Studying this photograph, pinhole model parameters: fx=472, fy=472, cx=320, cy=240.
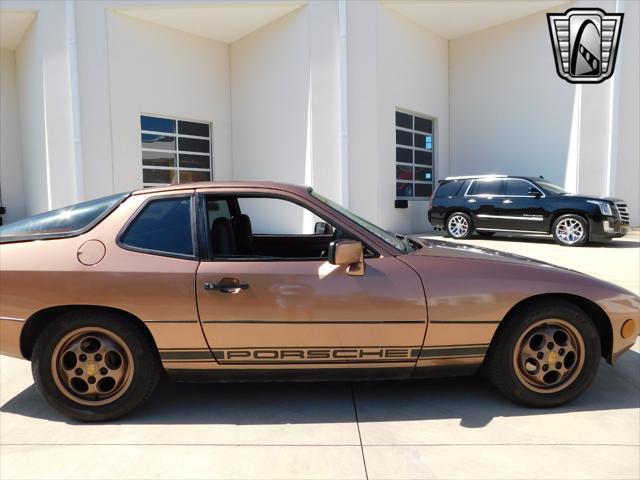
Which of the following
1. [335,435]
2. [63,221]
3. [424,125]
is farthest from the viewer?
[424,125]

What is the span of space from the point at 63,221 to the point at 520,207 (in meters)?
10.0

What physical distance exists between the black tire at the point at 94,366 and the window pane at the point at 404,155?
1176 cm

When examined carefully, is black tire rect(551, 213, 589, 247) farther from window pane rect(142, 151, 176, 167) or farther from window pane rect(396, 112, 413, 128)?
window pane rect(142, 151, 176, 167)

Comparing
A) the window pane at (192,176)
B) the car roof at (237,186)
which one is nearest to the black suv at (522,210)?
the window pane at (192,176)

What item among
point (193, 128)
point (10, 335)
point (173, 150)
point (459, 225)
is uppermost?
point (193, 128)

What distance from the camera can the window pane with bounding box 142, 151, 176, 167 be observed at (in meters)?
12.7

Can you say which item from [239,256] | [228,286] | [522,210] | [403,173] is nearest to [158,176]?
[403,173]

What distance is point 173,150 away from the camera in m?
13.2

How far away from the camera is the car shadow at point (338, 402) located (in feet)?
9.70

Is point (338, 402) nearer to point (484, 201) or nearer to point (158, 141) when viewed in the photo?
Answer: point (484, 201)

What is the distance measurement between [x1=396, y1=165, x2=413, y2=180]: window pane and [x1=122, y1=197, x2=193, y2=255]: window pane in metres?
11.3

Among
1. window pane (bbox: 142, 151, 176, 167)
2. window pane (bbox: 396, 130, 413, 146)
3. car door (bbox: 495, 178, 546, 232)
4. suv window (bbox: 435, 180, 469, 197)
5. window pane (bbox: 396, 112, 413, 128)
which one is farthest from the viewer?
window pane (bbox: 396, 130, 413, 146)

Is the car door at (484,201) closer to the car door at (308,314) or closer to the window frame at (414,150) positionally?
the window frame at (414,150)

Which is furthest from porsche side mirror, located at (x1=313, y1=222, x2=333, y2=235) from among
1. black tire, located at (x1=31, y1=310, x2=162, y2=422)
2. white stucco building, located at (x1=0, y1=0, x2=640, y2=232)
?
white stucco building, located at (x1=0, y1=0, x2=640, y2=232)
